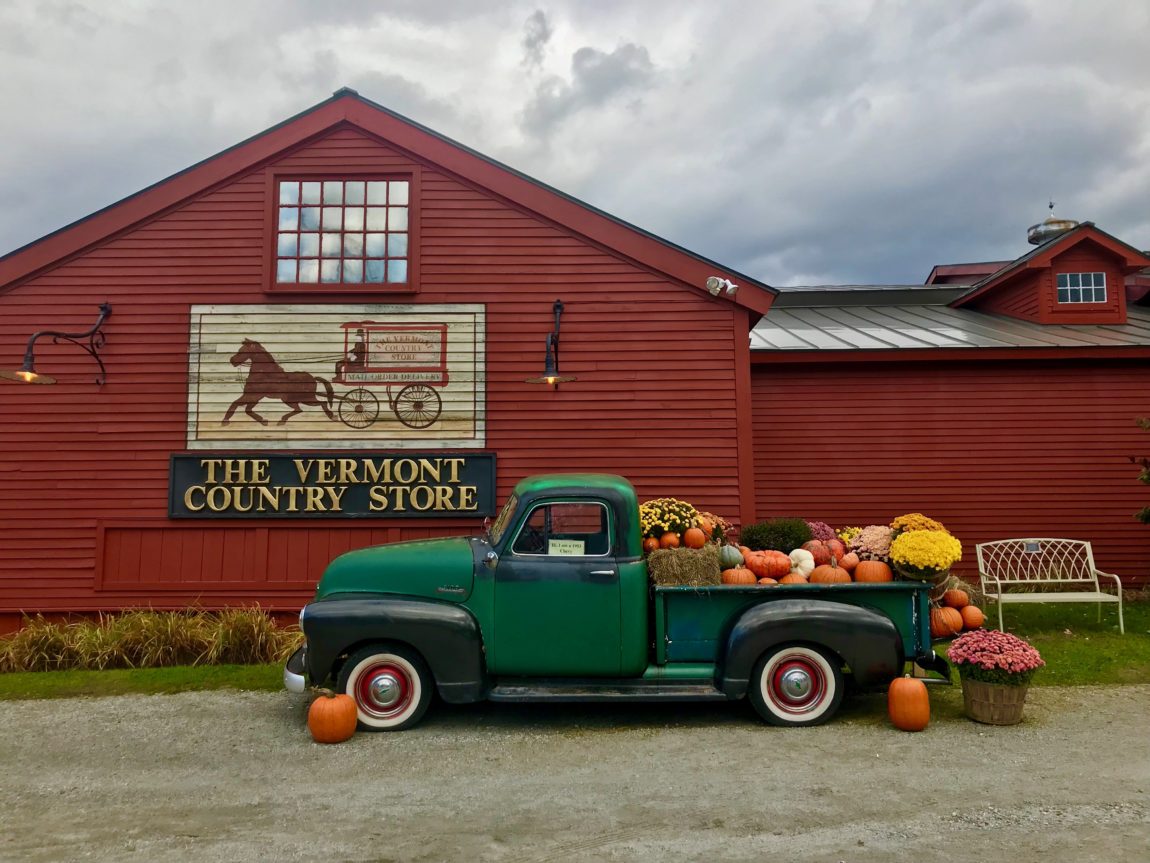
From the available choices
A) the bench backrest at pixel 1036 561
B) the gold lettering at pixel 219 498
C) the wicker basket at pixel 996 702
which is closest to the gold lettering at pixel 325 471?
the gold lettering at pixel 219 498

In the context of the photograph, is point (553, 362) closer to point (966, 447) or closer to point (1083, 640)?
point (966, 447)

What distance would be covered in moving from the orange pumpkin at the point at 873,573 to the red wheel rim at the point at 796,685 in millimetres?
924

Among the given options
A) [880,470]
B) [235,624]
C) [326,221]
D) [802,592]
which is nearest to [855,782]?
[802,592]

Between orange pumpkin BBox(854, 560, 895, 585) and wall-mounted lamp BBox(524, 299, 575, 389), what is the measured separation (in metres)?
3.78

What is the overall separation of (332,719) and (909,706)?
4136 mm

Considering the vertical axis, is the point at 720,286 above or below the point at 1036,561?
above

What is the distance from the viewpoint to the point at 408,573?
583 cm

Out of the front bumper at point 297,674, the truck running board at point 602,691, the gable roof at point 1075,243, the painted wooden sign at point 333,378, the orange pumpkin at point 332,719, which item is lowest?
the orange pumpkin at point 332,719

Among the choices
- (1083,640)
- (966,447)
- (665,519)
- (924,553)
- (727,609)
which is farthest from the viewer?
(966,447)

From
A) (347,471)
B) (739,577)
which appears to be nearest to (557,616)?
(739,577)

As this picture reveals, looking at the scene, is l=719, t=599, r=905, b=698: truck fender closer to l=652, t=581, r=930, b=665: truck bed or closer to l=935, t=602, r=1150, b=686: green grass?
l=652, t=581, r=930, b=665: truck bed

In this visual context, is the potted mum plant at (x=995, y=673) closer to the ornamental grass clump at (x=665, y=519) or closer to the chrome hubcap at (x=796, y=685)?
the chrome hubcap at (x=796, y=685)

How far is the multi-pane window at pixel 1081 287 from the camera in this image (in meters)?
12.7

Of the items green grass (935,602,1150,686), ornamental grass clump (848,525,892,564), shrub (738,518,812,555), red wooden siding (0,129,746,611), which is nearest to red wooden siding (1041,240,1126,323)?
green grass (935,602,1150,686)
